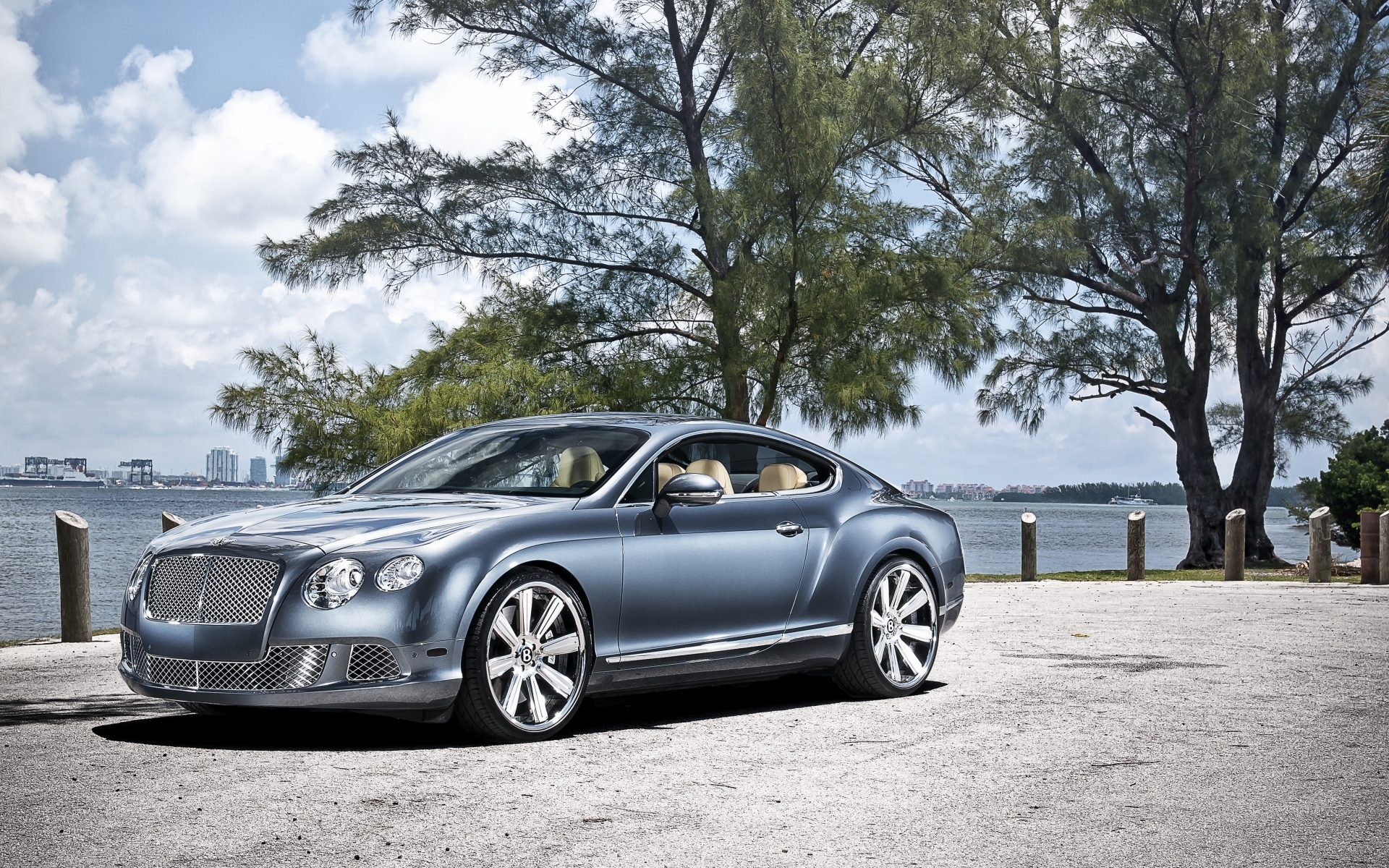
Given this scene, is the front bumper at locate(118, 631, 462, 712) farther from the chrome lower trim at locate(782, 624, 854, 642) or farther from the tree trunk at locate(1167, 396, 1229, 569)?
the tree trunk at locate(1167, 396, 1229, 569)

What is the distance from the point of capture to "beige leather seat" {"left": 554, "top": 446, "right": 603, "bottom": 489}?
24.3 feet

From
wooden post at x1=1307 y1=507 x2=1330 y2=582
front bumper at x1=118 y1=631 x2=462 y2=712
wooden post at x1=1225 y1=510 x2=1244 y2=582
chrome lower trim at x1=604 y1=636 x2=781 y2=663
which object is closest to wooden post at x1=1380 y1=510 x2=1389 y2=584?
wooden post at x1=1307 y1=507 x2=1330 y2=582

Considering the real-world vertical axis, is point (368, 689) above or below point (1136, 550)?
above

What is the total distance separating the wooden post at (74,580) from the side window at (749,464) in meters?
6.78

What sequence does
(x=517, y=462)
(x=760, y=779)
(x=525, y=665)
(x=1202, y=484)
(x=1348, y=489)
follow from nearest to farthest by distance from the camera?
1. (x=760, y=779)
2. (x=525, y=665)
3. (x=517, y=462)
4. (x=1202, y=484)
5. (x=1348, y=489)

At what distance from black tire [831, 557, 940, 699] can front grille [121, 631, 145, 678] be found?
3.76m

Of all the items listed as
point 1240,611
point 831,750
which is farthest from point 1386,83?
point 831,750

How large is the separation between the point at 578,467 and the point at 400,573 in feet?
4.77

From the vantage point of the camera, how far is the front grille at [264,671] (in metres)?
6.21

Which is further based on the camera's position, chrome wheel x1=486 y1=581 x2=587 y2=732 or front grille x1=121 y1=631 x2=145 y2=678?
front grille x1=121 y1=631 x2=145 y2=678

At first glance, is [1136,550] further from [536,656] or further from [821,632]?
[536,656]

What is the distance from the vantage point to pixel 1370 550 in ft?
66.6

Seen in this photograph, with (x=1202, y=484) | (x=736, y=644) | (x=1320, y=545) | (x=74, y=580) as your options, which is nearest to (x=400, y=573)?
(x=736, y=644)

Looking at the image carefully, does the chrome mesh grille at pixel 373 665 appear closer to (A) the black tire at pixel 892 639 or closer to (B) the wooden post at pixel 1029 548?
(A) the black tire at pixel 892 639
